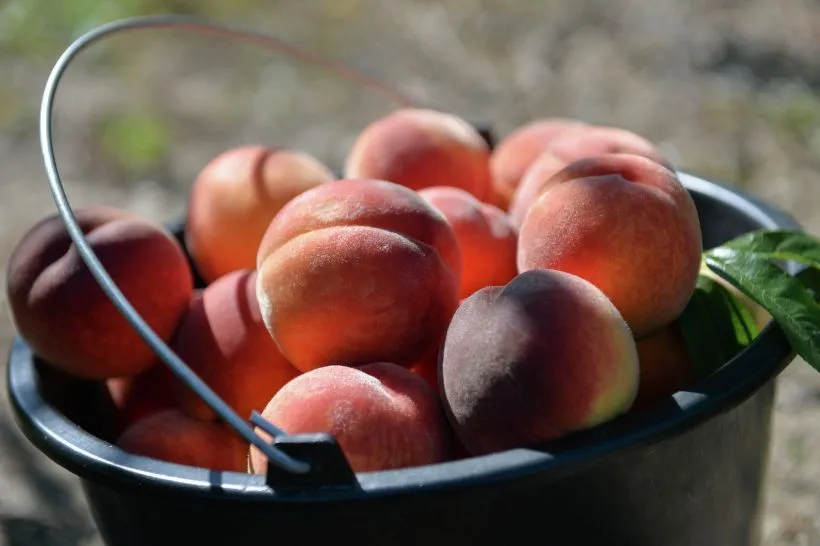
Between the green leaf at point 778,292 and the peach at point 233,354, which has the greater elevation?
the green leaf at point 778,292

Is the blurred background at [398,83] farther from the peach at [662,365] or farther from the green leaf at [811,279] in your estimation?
the peach at [662,365]

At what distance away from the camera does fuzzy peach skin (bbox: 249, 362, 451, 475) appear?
2.97 feet

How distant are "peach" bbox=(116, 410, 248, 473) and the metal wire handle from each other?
151 mm

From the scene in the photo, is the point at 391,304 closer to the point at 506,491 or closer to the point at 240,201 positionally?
the point at 506,491

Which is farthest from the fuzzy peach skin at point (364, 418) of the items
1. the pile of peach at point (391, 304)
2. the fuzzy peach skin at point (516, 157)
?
the fuzzy peach skin at point (516, 157)

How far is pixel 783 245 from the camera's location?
3.86 ft

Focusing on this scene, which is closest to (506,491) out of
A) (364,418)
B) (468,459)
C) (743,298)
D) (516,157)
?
(468,459)

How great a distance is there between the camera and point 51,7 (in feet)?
12.8

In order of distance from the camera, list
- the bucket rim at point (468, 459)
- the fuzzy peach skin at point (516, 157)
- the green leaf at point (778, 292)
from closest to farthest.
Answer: the bucket rim at point (468, 459)
the green leaf at point (778, 292)
the fuzzy peach skin at point (516, 157)

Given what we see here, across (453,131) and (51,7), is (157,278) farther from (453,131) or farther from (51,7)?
(51,7)

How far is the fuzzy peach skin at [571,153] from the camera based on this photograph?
1.27 meters

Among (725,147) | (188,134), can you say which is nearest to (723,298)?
(725,147)

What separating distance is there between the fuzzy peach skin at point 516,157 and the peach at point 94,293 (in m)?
0.52

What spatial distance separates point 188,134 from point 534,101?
1166mm
